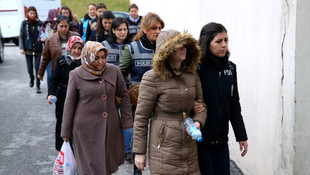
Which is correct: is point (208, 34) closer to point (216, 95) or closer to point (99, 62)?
point (216, 95)

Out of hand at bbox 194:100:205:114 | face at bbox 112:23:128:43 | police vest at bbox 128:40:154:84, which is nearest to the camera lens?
hand at bbox 194:100:205:114

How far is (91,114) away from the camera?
4156 mm

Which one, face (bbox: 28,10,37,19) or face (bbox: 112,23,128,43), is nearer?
face (bbox: 112,23,128,43)

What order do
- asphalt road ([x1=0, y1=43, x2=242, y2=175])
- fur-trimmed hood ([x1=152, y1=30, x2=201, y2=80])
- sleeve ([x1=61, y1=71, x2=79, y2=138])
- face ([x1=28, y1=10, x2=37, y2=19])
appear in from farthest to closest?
face ([x1=28, y1=10, x2=37, y2=19]) → asphalt road ([x1=0, y1=43, x2=242, y2=175]) → sleeve ([x1=61, y1=71, x2=79, y2=138]) → fur-trimmed hood ([x1=152, y1=30, x2=201, y2=80])

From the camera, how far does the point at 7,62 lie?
57.9 feet

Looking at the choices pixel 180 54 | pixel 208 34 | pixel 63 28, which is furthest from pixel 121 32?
pixel 180 54

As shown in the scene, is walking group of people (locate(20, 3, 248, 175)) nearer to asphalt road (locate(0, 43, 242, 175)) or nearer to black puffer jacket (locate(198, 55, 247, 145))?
black puffer jacket (locate(198, 55, 247, 145))

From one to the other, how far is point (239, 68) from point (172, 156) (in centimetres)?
243

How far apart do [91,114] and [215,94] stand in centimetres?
137

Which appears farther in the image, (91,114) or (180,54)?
(91,114)

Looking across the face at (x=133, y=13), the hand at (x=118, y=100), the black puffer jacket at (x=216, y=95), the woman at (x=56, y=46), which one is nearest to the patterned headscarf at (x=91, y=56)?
the hand at (x=118, y=100)

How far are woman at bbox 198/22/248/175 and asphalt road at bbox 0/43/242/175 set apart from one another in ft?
5.98

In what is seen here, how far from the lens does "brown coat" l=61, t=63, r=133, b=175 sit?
13.6 feet

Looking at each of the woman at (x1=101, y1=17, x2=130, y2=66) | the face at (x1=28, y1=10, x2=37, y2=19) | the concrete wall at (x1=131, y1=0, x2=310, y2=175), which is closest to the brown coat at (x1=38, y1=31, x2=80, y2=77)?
the woman at (x1=101, y1=17, x2=130, y2=66)
